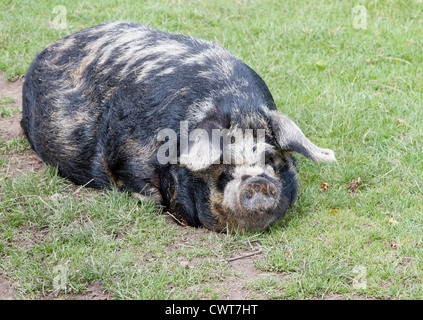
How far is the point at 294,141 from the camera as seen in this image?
448 cm

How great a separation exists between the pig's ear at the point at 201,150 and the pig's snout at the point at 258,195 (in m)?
0.29

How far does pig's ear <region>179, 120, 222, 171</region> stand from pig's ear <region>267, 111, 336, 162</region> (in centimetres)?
43

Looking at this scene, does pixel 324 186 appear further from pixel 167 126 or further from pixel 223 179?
pixel 167 126

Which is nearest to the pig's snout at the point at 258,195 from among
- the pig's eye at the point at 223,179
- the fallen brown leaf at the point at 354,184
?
the pig's eye at the point at 223,179

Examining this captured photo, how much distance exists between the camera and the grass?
410 centimetres

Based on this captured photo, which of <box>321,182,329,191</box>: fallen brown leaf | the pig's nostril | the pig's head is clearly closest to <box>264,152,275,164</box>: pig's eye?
the pig's head

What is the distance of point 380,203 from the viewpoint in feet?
16.4

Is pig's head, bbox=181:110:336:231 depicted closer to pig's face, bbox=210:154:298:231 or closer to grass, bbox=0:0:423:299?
pig's face, bbox=210:154:298:231

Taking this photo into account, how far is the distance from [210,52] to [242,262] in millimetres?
1811

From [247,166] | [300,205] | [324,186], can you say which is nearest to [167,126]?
[247,166]

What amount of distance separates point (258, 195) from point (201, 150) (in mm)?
502

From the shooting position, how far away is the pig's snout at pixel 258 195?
4.30 meters

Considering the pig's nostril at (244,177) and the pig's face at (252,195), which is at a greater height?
the pig's nostril at (244,177)

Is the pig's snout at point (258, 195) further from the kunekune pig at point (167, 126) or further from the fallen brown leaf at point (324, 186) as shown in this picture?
the fallen brown leaf at point (324, 186)
